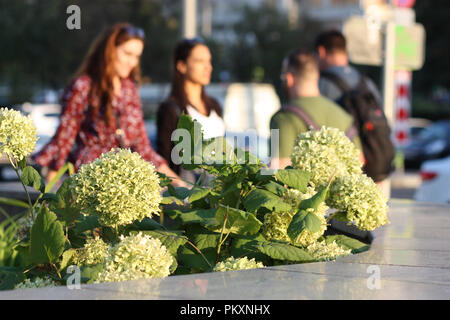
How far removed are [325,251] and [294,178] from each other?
269 millimetres

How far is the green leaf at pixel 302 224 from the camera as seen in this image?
2712 mm

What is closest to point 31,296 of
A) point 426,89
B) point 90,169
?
point 90,169

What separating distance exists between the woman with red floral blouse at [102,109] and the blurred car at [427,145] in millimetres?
17687

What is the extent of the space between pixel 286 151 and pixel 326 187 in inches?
73.9

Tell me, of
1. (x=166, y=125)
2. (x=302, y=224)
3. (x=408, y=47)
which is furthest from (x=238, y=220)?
(x=408, y=47)

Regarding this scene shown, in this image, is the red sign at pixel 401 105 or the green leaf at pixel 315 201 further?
the red sign at pixel 401 105

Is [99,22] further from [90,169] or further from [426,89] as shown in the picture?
[90,169]

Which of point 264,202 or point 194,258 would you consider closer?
point 264,202

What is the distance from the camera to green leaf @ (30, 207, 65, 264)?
8.82 feet

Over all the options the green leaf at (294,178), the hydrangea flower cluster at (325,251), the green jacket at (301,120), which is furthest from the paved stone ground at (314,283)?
the green jacket at (301,120)

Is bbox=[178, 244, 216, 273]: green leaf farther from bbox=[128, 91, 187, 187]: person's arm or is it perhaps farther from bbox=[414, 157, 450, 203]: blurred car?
bbox=[414, 157, 450, 203]: blurred car

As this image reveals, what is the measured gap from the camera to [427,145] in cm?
2259

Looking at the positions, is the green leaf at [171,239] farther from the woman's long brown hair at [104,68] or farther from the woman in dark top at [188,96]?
the woman in dark top at [188,96]

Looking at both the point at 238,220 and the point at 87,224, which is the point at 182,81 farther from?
the point at 238,220
